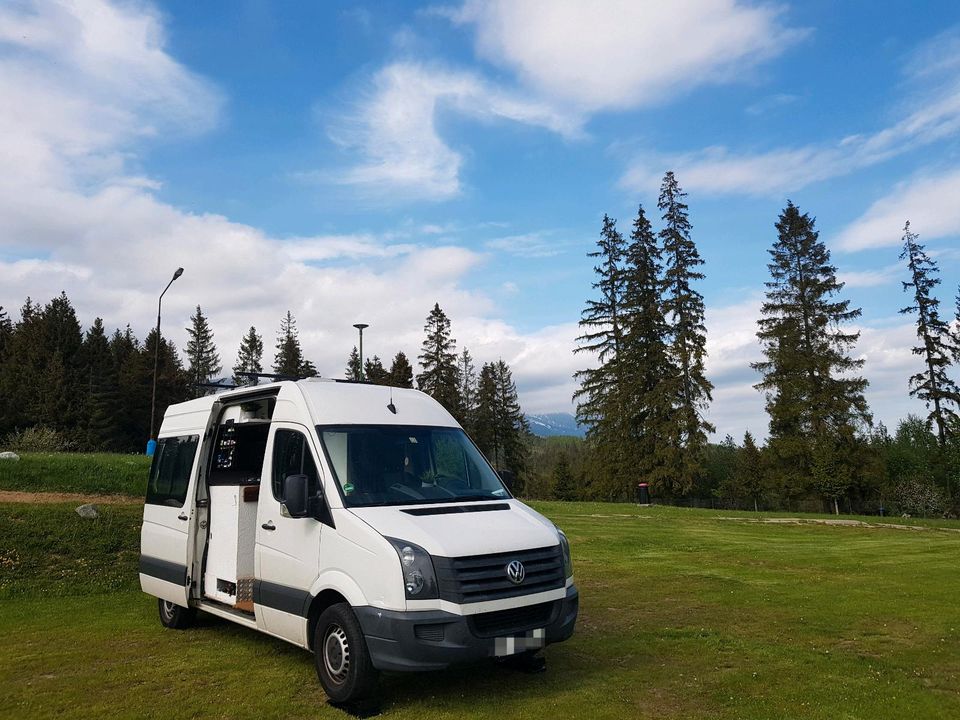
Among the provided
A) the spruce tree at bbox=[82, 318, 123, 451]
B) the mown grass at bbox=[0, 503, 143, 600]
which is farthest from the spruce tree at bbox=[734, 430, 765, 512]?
the mown grass at bbox=[0, 503, 143, 600]

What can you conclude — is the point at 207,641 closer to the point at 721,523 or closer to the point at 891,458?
the point at 721,523

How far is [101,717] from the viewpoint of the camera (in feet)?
19.0

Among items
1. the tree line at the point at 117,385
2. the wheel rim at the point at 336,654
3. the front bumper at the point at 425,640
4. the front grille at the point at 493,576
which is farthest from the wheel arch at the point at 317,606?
the tree line at the point at 117,385

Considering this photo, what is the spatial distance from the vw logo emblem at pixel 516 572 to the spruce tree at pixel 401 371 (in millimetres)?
75095

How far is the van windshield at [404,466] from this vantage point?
6.50 m

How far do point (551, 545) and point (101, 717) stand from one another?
3916mm

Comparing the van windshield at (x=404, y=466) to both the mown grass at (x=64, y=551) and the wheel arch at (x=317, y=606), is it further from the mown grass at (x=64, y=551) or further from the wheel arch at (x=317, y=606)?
the mown grass at (x=64, y=551)

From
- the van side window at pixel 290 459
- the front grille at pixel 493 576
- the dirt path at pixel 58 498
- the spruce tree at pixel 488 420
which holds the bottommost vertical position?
the front grille at pixel 493 576

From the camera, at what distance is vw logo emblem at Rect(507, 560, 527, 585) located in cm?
583

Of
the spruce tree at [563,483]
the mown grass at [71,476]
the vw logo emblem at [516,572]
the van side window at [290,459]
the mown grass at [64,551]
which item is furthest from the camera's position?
the spruce tree at [563,483]

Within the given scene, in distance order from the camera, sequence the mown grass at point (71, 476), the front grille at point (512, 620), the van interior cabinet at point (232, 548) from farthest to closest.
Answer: the mown grass at point (71, 476) → the van interior cabinet at point (232, 548) → the front grille at point (512, 620)

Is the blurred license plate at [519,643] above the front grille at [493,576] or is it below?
below

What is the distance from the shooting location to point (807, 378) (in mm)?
43469

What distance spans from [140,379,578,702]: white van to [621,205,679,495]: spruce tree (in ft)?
123
